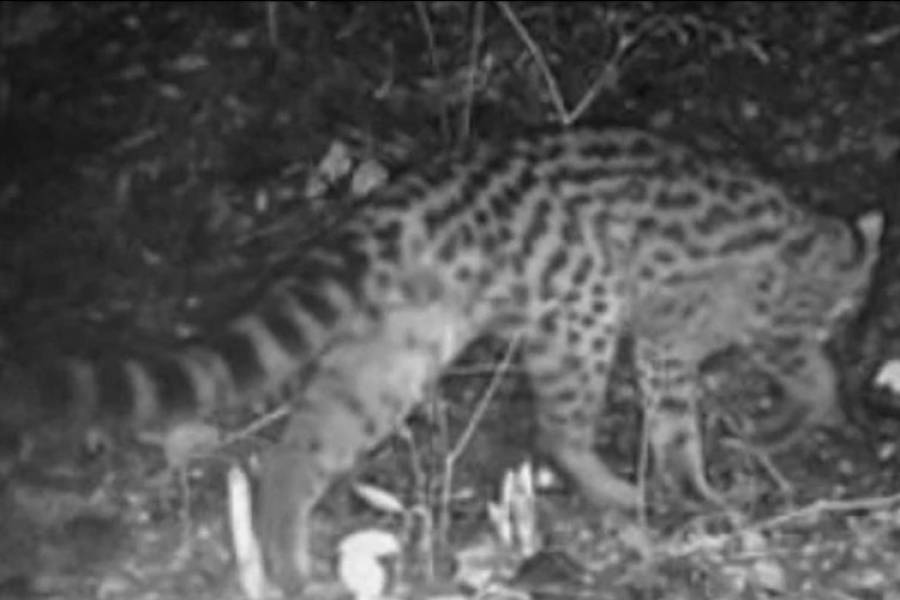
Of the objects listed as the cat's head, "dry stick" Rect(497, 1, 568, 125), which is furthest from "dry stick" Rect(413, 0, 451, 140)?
the cat's head

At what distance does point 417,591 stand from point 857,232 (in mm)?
1582

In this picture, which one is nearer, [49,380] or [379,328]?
[49,380]

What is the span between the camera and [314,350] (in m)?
5.04

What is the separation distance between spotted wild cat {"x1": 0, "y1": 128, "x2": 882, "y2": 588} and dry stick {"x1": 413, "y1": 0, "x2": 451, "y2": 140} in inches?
44.8

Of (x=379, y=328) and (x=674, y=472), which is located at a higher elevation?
(x=379, y=328)

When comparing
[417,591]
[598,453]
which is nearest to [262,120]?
[598,453]

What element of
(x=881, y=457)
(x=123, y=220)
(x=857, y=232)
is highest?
(x=123, y=220)

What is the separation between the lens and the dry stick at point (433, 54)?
6711 millimetres

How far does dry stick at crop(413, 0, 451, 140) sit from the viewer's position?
264 inches

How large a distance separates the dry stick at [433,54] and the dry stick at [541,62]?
21 cm

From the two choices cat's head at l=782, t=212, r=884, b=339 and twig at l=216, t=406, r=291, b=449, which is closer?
twig at l=216, t=406, r=291, b=449

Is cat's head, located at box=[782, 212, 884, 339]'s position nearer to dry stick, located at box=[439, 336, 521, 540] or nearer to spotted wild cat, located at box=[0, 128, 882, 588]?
spotted wild cat, located at box=[0, 128, 882, 588]

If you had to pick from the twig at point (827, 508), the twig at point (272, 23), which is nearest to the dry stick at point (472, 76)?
the twig at point (272, 23)

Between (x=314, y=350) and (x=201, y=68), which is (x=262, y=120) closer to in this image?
(x=201, y=68)
